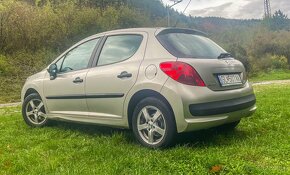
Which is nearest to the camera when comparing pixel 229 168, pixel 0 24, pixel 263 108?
pixel 229 168

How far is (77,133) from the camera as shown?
5762mm

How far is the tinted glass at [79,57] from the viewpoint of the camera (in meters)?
5.65

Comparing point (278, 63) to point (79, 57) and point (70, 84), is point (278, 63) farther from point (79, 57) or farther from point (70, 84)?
point (70, 84)

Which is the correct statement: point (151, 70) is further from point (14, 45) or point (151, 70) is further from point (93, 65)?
point (14, 45)

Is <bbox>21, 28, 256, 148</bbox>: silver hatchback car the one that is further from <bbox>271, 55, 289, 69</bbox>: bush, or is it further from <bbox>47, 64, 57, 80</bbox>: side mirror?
<bbox>271, 55, 289, 69</bbox>: bush

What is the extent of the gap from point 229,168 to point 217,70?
4.56 ft

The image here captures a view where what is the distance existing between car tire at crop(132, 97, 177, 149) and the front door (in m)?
1.11

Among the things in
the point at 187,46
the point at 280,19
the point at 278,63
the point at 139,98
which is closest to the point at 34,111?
the point at 139,98

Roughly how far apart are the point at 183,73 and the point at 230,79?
0.76 meters

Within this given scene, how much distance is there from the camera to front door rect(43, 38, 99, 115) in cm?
549

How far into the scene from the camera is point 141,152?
438 cm

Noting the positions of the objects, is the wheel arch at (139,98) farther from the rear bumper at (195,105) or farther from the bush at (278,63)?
the bush at (278,63)

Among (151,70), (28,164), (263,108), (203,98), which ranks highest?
(151,70)

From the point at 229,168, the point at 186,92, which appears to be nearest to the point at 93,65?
the point at 186,92
